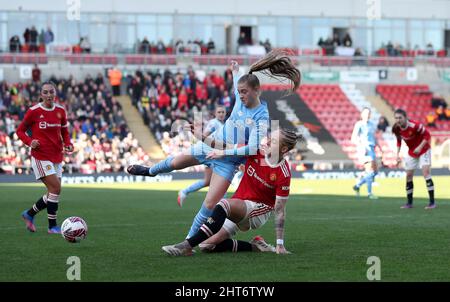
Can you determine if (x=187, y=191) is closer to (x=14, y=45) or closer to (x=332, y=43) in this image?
(x=14, y=45)

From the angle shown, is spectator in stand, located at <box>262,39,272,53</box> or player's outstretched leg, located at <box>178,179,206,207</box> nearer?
player's outstretched leg, located at <box>178,179,206,207</box>

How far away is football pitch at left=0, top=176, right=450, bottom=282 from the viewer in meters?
9.79

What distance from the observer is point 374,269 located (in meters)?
9.82

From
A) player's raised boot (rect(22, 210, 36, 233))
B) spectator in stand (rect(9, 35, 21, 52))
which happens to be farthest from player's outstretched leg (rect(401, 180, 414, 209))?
spectator in stand (rect(9, 35, 21, 52))

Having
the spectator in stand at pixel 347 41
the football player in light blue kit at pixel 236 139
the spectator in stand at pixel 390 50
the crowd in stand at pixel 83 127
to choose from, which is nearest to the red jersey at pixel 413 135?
the football player in light blue kit at pixel 236 139

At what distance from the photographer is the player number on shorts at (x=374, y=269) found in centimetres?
941

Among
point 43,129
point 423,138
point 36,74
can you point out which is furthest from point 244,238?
point 36,74

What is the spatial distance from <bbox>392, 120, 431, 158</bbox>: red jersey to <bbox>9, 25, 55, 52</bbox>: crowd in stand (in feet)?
101

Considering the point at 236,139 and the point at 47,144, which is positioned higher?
the point at 236,139

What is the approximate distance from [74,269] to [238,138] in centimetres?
324

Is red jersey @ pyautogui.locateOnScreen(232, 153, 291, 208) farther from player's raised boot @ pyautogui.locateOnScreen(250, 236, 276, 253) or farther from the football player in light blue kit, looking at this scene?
player's raised boot @ pyautogui.locateOnScreen(250, 236, 276, 253)

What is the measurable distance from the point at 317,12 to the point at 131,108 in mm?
17395
